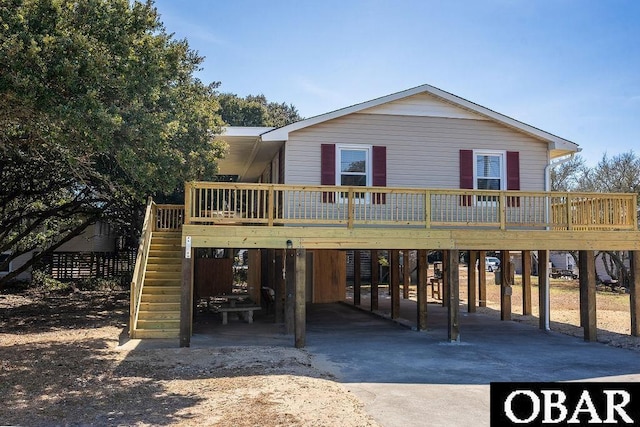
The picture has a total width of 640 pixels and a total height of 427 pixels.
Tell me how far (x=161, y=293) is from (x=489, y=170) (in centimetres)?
908

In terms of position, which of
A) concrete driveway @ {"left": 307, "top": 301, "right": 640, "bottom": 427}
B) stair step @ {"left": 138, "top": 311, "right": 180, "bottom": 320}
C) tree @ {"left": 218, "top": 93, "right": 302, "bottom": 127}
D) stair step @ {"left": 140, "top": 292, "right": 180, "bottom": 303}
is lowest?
concrete driveway @ {"left": 307, "top": 301, "right": 640, "bottom": 427}

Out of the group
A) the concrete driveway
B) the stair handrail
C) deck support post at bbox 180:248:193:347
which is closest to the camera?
the concrete driveway

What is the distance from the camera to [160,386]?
804 centimetres

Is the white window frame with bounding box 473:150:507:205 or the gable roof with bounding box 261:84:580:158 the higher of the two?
the gable roof with bounding box 261:84:580:158

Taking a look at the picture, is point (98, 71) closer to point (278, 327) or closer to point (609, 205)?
point (278, 327)

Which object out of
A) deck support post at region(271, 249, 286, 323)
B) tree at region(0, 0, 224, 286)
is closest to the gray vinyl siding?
tree at region(0, 0, 224, 286)

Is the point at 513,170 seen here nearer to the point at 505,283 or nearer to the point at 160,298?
the point at 505,283

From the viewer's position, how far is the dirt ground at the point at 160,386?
6.46 metres

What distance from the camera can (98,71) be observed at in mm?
8469

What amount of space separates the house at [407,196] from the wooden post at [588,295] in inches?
18.2

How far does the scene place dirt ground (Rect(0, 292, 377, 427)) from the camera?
6457 millimetres

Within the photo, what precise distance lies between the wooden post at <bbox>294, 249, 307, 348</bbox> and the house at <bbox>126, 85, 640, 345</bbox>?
23mm

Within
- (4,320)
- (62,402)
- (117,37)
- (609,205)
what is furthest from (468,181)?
(4,320)

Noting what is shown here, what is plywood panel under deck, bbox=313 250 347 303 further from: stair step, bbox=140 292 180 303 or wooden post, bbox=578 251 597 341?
wooden post, bbox=578 251 597 341
